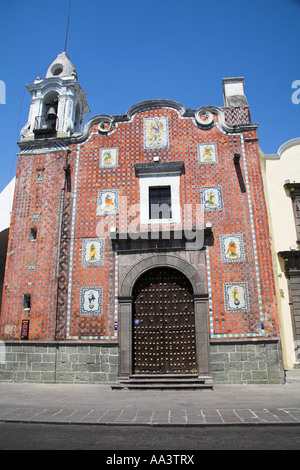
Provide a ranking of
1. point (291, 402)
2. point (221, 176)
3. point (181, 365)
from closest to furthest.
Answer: point (291, 402) < point (181, 365) < point (221, 176)

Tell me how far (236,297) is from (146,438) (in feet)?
21.1

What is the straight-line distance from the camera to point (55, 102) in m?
14.5

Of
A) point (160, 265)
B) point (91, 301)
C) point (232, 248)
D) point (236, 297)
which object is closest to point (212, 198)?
point (232, 248)

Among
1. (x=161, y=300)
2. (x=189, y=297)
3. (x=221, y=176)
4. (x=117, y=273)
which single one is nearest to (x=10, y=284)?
(x=117, y=273)

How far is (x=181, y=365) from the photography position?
33.4ft

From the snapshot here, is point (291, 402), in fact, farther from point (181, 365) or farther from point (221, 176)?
point (221, 176)

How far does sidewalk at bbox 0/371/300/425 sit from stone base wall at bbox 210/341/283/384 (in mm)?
340

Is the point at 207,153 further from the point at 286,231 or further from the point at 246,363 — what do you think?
the point at 246,363

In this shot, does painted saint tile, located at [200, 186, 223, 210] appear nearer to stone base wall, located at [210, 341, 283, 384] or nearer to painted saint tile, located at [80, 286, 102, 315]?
stone base wall, located at [210, 341, 283, 384]

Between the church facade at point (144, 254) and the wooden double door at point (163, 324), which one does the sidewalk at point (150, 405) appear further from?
the wooden double door at point (163, 324)

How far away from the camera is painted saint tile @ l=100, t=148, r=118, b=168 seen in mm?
12414

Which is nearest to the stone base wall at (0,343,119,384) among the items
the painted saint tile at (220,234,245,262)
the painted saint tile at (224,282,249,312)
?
the painted saint tile at (224,282,249,312)

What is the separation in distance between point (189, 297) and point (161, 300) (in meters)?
0.91

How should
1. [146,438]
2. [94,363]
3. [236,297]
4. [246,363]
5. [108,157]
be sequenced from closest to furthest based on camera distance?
[146,438] < [246,363] < [94,363] < [236,297] < [108,157]
